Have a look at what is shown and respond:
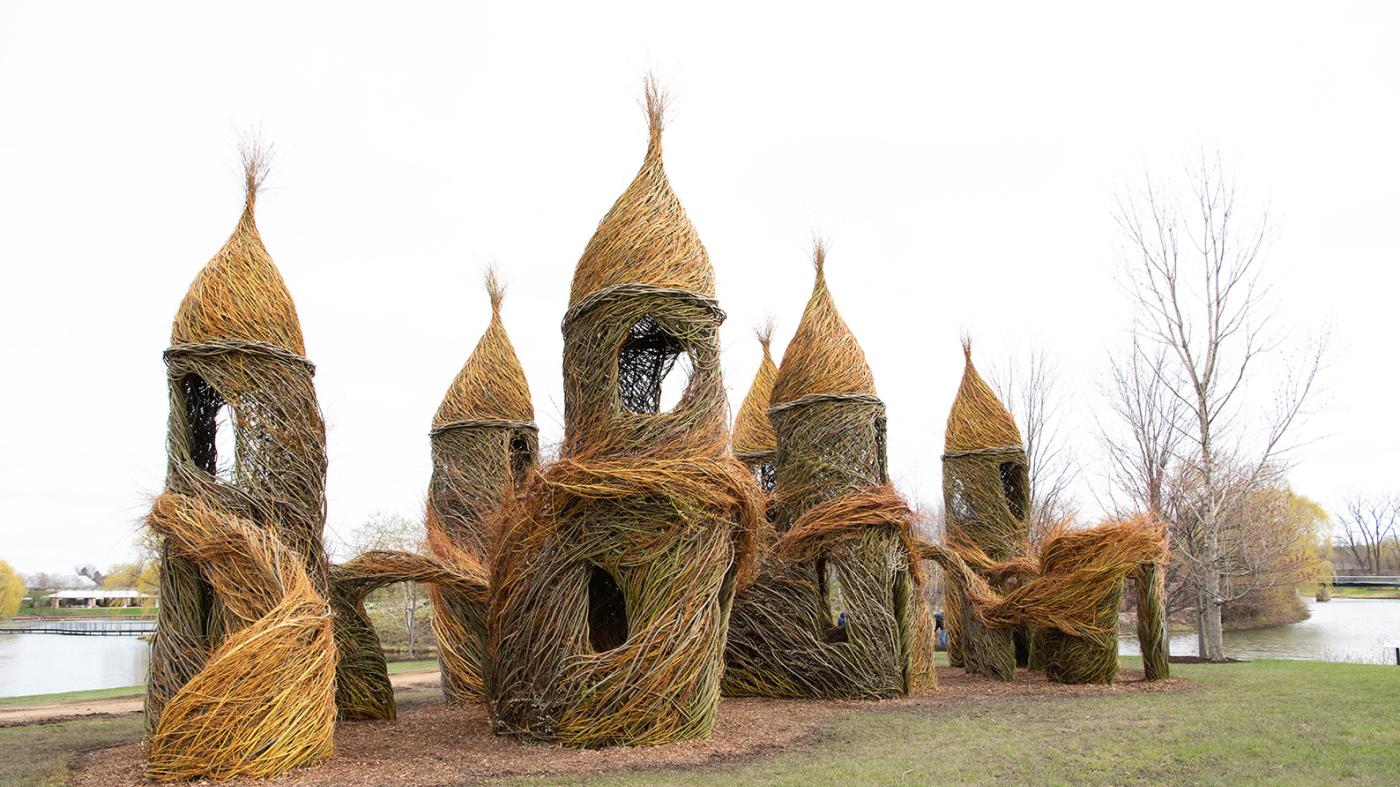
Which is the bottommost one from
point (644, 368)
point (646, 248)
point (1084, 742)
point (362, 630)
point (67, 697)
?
point (67, 697)

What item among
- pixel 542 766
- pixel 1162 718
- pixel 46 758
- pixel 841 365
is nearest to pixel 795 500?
pixel 841 365

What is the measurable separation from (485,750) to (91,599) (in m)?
108

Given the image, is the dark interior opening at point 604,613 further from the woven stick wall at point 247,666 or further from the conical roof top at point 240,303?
the conical roof top at point 240,303

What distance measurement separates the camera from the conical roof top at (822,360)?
1275 cm

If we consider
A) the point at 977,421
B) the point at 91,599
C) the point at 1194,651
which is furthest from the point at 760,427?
the point at 91,599

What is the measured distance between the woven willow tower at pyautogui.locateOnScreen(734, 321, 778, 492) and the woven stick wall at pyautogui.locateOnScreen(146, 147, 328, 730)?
32.8 feet

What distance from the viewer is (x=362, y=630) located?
34.5ft

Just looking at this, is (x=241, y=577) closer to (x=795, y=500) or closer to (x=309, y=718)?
(x=309, y=718)

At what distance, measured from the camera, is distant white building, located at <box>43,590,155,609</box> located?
88.1 metres

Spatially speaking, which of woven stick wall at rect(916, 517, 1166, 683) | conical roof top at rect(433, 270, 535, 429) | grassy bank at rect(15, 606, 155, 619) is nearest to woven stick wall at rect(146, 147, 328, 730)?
conical roof top at rect(433, 270, 535, 429)

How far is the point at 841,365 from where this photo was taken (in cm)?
1281

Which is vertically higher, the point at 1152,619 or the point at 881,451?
the point at 881,451

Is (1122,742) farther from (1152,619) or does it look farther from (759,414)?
(759,414)

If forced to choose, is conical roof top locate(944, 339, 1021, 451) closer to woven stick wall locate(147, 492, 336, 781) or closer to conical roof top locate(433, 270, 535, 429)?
conical roof top locate(433, 270, 535, 429)
